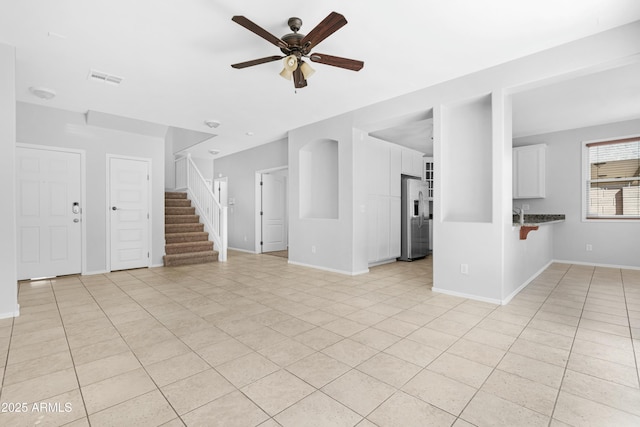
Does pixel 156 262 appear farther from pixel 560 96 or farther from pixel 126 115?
pixel 560 96

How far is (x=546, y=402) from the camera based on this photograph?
1712 mm

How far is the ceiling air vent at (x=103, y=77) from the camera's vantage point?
357 cm

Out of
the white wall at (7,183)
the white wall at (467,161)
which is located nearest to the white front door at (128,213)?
the white wall at (7,183)

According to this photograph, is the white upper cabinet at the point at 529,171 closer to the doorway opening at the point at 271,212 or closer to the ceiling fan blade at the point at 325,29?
the doorway opening at the point at 271,212

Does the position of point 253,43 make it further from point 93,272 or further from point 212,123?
point 93,272

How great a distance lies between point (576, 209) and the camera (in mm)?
5895

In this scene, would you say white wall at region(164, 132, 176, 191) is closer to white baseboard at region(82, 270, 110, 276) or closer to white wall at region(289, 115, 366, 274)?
white baseboard at region(82, 270, 110, 276)

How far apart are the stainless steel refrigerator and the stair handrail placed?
385 cm

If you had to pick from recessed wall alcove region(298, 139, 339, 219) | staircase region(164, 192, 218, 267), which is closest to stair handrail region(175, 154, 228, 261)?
staircase region(164, 192, 218, 267)

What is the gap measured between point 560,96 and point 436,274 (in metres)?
3.17

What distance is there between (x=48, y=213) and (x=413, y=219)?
258 inches

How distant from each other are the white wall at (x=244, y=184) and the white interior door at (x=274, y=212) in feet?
0.94

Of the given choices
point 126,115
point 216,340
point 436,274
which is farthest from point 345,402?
point 126,115

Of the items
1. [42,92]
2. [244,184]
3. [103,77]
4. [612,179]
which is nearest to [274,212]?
[244,184]
